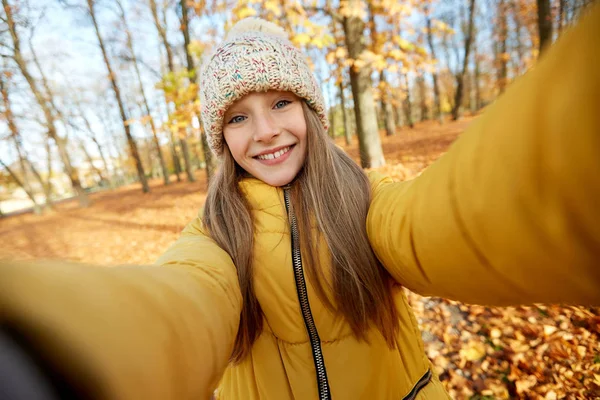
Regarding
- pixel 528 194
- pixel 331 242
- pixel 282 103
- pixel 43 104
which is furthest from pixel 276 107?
pixel 43 104

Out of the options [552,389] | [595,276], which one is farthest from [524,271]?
[552,389]

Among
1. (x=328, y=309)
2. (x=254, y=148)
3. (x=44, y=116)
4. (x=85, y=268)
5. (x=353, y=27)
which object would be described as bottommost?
(x=328, y=309)

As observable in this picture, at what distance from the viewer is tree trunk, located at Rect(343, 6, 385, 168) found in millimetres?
5922

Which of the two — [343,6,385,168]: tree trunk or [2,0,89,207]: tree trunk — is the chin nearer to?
[343,6,385,168]: tree trunk

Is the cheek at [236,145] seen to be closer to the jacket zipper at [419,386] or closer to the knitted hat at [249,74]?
the knitted hat at [249,74]

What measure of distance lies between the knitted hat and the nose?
148mm

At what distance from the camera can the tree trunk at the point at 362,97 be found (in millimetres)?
5922

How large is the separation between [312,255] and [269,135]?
705mm

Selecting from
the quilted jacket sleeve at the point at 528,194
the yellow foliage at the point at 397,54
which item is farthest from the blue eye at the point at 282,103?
the yellow foliage at the point at 397,54

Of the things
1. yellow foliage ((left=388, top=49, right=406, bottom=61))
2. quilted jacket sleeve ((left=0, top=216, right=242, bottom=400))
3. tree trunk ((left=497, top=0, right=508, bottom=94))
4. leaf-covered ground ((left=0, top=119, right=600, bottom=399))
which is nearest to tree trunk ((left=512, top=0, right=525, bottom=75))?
tree trunk ((left=497, top=0, right=508, bottom=94))

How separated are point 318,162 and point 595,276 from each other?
1.18m

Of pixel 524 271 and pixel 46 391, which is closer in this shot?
pixel 46 391

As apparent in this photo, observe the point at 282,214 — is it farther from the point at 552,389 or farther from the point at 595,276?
the point at 552,389

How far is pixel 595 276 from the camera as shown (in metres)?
0.52
